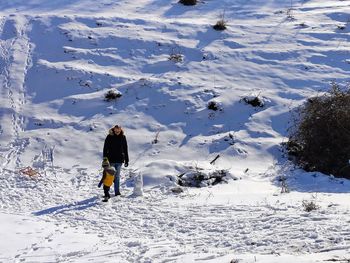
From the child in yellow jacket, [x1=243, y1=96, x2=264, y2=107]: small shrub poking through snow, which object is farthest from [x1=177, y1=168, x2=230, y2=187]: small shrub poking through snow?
[x1=243, y1=96, x2=264, y2=107]: small shrub poking through snow

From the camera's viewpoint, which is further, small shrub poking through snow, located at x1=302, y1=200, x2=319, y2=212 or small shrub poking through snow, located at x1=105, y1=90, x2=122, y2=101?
small shrub poking through snow, located at x1=105, y1=90, x2=122, y2=101

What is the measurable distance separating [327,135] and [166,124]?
15.3 feet

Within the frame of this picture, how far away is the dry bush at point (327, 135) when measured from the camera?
12805mm

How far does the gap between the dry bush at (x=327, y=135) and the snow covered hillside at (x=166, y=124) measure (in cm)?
44

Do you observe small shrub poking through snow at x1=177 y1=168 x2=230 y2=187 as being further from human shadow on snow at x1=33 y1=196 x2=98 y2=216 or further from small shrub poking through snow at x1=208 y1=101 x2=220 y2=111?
small shrub poking through snow at x1=208 y1=101 x2=220 y2=111

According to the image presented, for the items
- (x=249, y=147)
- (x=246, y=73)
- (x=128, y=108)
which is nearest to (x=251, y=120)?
(x=249, y=147)

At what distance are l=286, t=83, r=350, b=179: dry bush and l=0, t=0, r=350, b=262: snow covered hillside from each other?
1.45 feet

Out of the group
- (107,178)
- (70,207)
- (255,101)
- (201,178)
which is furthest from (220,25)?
(70,207)

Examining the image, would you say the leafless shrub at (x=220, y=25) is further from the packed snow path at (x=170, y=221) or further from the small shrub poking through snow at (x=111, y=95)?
the packed snow path at (x=170, y=221)

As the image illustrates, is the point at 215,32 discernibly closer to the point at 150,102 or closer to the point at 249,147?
the point at 150,102

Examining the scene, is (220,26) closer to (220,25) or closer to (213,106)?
(220,25)

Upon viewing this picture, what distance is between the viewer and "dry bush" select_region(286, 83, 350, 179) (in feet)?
42.0

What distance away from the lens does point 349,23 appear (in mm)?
20234

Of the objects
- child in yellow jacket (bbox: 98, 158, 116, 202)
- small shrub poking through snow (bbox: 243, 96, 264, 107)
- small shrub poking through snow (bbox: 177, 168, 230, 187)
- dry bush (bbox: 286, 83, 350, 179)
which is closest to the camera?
child in yellow jacket (bbox: 98, 158, 116, 202)
